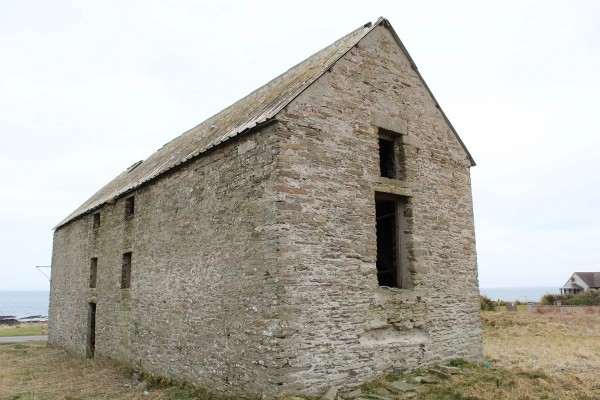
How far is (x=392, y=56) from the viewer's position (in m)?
11.0

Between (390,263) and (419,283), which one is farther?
(390,263)

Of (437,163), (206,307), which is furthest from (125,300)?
(437,163)

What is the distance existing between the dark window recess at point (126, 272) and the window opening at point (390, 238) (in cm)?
740

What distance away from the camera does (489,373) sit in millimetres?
9930

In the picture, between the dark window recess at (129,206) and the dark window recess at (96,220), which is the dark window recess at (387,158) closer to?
the dark window recess at (129,206)

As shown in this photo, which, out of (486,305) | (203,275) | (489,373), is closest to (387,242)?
(489,373)

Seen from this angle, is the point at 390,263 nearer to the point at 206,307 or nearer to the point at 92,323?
the point at 206,307

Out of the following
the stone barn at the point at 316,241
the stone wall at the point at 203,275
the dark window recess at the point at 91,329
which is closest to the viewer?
the stone barn at the point at 316,241

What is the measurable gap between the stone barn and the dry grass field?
67cm

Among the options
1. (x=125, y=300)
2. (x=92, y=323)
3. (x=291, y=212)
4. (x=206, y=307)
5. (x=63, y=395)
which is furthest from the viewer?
(x=92, y=323)

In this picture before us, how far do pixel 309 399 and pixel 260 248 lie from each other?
2597mm

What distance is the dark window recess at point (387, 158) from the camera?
1087 centimetres

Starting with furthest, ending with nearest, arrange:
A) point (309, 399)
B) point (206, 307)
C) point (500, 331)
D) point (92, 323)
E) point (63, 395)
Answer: point (500, 331) < point (92, 323) < point (63, 395) < point (206, 307) < point (309, 399)

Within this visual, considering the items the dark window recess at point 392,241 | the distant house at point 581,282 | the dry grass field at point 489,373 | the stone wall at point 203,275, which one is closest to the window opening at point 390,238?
the dark window recess at point 392,241
